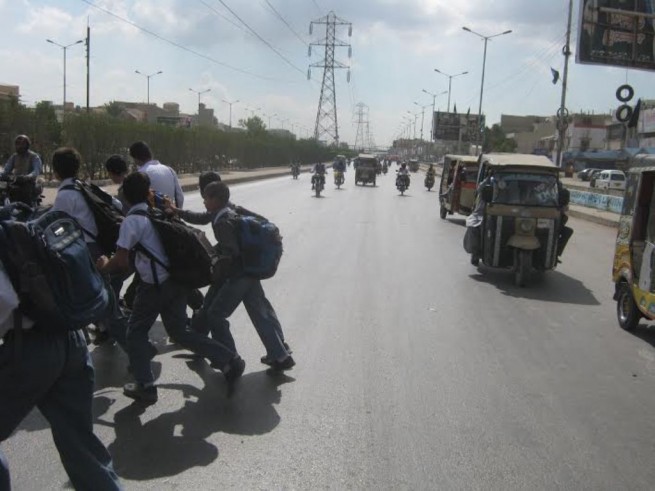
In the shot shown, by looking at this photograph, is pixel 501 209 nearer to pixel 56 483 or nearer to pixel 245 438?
pixel 245 438

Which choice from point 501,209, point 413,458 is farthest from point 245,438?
point 501,209

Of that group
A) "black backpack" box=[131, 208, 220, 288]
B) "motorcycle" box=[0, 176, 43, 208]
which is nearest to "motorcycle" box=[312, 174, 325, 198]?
"motorcycle" box=[0, 176, 43, 208]

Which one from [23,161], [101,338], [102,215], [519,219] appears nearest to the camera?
[102,215]

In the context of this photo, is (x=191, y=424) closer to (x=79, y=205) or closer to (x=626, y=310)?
(x=79, y=205)

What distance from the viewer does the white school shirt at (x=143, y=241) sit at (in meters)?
4.62

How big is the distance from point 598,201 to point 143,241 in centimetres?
2721

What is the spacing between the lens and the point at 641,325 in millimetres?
8266

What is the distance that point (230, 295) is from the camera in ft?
18.3

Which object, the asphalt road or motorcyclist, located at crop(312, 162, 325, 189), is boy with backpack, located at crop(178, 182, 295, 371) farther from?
motorcyclist, located at crop(312, 162, 325, 189)

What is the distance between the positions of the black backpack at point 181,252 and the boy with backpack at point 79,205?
0.66 m

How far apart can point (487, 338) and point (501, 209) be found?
409cm

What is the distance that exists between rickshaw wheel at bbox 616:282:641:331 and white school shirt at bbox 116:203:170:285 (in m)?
5.29

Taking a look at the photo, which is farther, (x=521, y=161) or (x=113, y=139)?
(x=113, y=139)

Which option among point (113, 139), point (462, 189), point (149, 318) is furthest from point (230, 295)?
point (113, 139)
